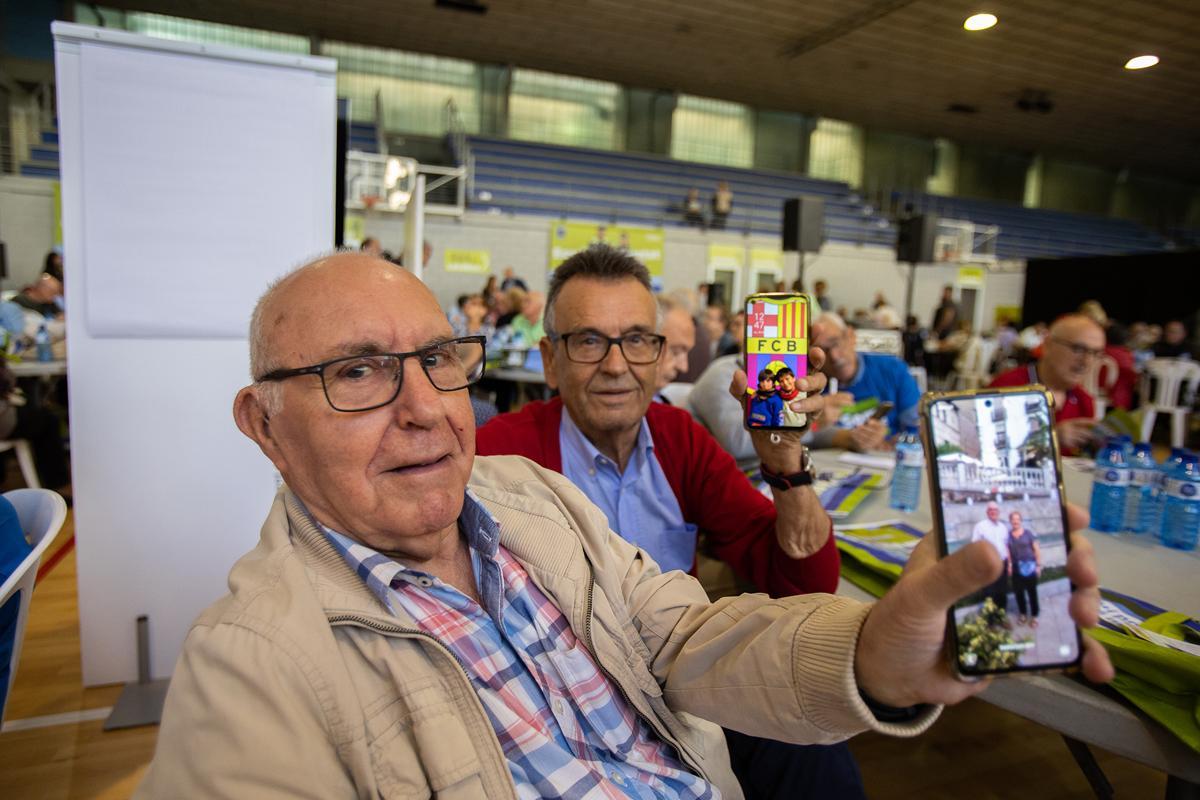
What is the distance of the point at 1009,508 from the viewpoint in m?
0.64

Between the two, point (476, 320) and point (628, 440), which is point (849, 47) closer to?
point (476, 320)

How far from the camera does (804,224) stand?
7.21m

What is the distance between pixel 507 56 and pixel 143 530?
41.7ft

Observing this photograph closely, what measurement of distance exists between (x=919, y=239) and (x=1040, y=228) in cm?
1160

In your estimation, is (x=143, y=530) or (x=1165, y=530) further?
(x=143, y=530)

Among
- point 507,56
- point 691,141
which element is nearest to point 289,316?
point 507,56

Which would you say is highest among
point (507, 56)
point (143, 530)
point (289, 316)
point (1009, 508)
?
point (507, 56)

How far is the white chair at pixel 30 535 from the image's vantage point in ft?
3.60

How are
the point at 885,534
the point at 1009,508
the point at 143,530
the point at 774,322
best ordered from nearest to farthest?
the point at 1009,508 < the point at 774,322 < the point at 885,534 < the point at 143,530

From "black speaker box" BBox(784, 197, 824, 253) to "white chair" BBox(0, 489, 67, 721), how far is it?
693 centimetres

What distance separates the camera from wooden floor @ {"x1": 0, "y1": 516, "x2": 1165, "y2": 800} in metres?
1.83

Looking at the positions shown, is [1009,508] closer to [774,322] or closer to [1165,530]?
[774,322]

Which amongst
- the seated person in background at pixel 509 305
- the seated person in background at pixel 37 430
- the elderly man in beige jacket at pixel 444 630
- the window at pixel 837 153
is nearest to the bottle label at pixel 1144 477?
the elderly man in beige jacket at pixel 444 630

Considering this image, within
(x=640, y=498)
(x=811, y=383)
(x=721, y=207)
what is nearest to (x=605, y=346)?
(x=640, y=498)
